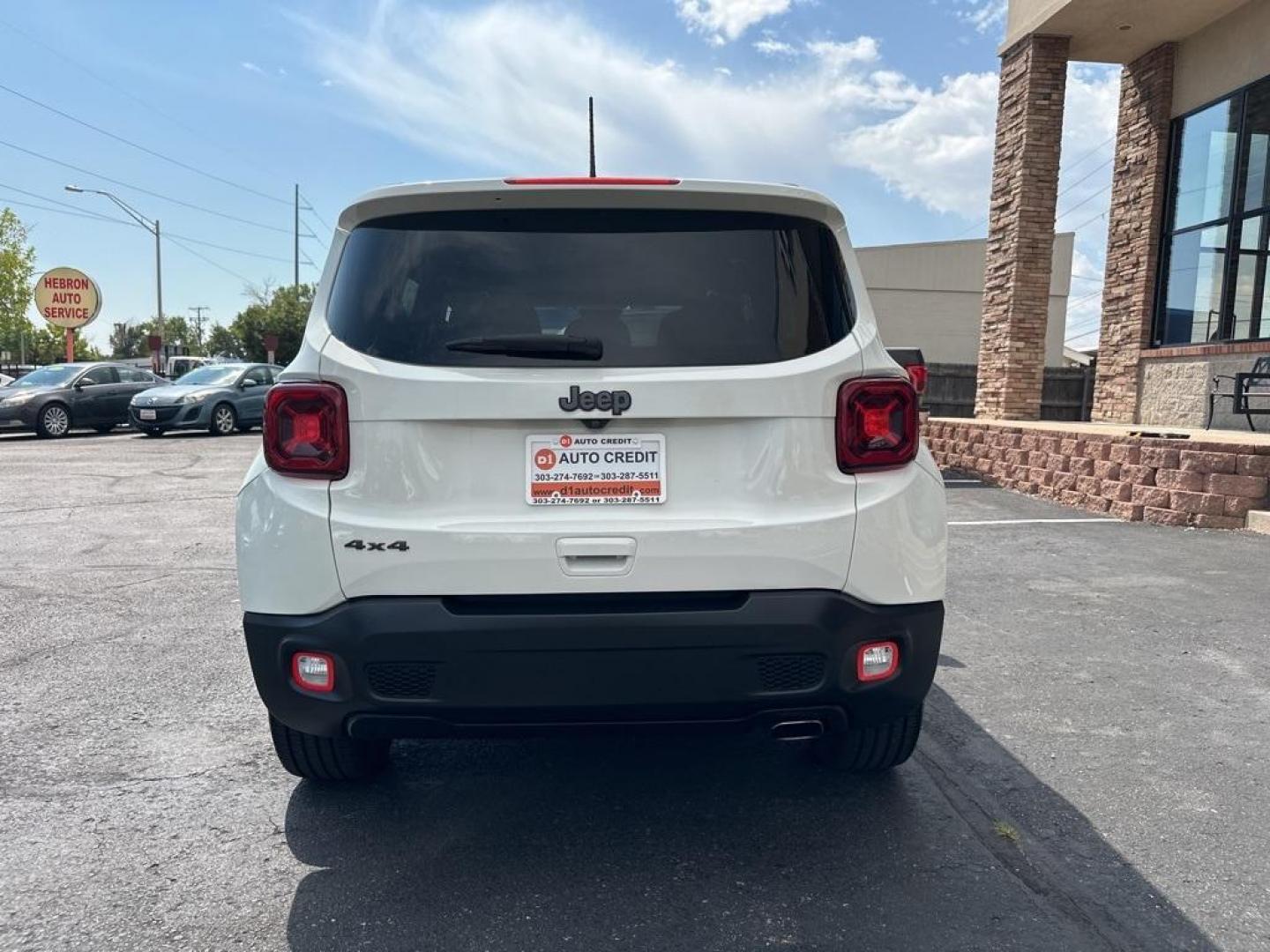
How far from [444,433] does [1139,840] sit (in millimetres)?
2432

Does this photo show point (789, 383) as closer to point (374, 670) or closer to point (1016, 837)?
point (374, 670)

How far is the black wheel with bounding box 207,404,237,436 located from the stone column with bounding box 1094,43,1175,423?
1640 centimetres

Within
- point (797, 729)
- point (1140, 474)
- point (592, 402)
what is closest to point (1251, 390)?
point (1140, 474)

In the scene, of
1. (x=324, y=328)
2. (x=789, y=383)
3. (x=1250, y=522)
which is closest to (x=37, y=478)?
(x=324, y=328)

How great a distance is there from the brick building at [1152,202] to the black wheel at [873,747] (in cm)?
1110

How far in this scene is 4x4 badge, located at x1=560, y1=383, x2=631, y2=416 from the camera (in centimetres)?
242

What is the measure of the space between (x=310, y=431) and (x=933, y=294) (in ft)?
123

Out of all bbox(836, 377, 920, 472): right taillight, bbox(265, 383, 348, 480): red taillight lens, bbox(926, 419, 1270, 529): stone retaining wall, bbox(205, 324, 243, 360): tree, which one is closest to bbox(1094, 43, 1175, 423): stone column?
bbox(926, 419, 1270, 529): stone retaining wall

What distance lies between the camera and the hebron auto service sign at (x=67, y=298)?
30.6m

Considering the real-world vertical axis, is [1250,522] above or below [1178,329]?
below

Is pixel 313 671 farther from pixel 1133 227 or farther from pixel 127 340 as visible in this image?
pixel 127 340

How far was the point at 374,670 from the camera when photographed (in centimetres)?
243

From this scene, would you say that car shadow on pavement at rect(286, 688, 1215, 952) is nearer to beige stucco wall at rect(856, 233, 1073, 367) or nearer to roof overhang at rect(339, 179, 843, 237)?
roof overhang at rect(339, 179, 843, 237)

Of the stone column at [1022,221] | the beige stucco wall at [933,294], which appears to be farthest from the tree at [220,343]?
the stone column at [1022,221]
